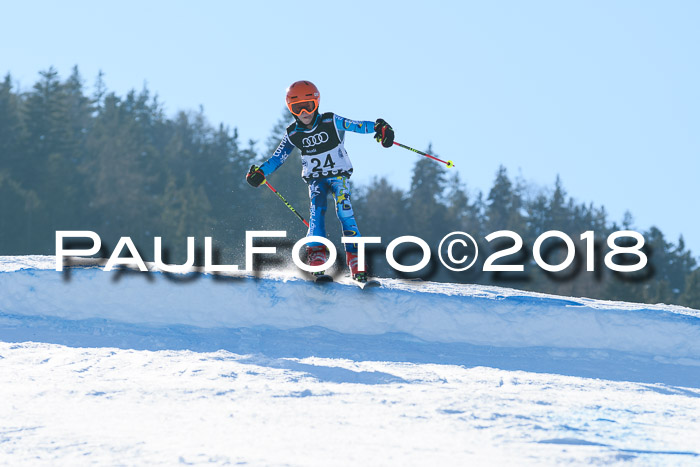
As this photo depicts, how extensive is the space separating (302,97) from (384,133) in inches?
28.4

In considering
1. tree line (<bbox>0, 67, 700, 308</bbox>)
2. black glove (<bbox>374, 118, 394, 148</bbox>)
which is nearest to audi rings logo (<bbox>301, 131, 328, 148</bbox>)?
black glove (<bbox>374, 118, 394, 148</bbox>)

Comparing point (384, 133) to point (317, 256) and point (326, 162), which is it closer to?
point (326, 162)

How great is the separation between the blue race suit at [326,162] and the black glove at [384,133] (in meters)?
0.05

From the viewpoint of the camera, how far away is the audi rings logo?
754 centimetres

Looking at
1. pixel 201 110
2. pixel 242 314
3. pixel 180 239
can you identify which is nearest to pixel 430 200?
pixel 201 110

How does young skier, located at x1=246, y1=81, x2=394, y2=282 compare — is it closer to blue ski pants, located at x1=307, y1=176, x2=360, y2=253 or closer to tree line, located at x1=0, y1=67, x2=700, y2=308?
blue ski pants, located at x1=307, y1=176, x2=360, y2=253

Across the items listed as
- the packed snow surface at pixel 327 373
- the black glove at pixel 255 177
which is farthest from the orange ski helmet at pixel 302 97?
the packed snow surface at pixel 327 373

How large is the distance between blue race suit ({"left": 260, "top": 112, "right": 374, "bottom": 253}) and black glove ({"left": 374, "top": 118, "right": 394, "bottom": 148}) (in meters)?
0.05

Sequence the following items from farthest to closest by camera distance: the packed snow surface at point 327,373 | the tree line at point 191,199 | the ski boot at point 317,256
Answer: the tree line at point 191,199
the ski boot at point 317,256
the packed snow surface at point 327,373

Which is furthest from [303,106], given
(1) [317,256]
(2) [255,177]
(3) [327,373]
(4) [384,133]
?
(3) [327,373]

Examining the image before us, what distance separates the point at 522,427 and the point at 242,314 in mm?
3310

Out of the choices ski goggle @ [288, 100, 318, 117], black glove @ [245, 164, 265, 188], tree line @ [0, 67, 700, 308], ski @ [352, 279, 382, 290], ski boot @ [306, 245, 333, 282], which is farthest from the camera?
tree line @ [0, 67, 700, 308]

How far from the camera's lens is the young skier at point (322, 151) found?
24.7 ft

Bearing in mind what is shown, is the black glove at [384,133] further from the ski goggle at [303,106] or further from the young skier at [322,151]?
the ski goggle at [303,106]
